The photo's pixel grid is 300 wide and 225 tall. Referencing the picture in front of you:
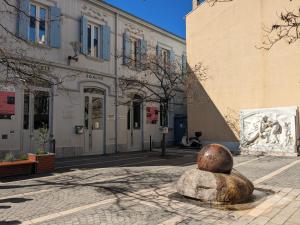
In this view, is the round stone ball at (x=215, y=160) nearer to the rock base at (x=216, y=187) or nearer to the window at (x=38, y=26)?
the rock base at (x=216, y=187)

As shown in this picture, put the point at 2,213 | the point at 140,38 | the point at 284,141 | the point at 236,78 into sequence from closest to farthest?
the point at 2,213, the point at 284,141, the point at 236,78, the point at 140,38

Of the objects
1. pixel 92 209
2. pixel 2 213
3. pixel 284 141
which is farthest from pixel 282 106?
pixel 2 213

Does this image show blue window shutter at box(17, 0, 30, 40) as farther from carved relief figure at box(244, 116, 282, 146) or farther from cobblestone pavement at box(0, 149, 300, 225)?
carved relief figure at box(244, 116, 282, 146)

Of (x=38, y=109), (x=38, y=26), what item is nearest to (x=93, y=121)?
(x=38, y=109)

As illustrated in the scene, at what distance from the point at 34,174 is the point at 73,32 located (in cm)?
778

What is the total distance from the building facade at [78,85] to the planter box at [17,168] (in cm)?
271

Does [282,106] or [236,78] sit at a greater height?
[236,78]

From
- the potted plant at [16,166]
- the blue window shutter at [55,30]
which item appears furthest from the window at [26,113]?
the potted plant at [16,166]

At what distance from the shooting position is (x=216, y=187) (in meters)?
6.49

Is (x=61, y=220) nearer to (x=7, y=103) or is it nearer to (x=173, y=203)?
(x=173, y=203)

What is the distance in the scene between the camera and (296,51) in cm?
1611

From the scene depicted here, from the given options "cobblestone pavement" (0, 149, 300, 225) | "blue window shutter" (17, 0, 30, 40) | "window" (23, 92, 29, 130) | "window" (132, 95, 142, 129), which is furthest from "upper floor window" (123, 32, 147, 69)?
"cobblestone pavement" (0, 149, 300, 225)

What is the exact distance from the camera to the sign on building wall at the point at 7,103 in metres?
12.4

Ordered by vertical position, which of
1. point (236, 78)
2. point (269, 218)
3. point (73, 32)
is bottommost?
point (269, 218)
